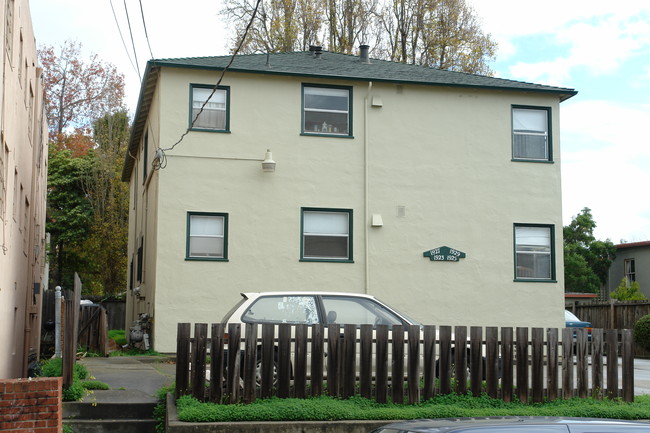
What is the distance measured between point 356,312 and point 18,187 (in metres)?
6.78

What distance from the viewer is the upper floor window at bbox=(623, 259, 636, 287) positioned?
44.0m

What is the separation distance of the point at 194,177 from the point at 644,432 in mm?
15104

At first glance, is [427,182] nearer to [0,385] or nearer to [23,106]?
[23,106]

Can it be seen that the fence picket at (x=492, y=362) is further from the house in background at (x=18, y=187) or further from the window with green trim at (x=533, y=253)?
the window with green trim at (x=533, y=253)

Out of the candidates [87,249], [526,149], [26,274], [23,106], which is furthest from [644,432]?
[87,249]

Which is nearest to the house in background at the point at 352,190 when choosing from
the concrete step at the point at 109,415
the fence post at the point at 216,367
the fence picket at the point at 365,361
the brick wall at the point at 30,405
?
the concrete step at the point at 109,415

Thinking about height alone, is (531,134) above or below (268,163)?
above

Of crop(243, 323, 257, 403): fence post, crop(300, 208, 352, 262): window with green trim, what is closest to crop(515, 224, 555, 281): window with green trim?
crop(300, 208, 352, 262): window with green trim

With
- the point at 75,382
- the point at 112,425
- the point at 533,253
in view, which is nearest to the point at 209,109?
the point at 533,253

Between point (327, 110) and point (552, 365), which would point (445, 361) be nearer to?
point (552, 365)

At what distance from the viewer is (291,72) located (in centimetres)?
1973

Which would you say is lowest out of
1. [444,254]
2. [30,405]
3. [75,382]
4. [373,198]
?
[75,382]

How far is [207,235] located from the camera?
62.6ft

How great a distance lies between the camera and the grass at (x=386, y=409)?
9.81 m
